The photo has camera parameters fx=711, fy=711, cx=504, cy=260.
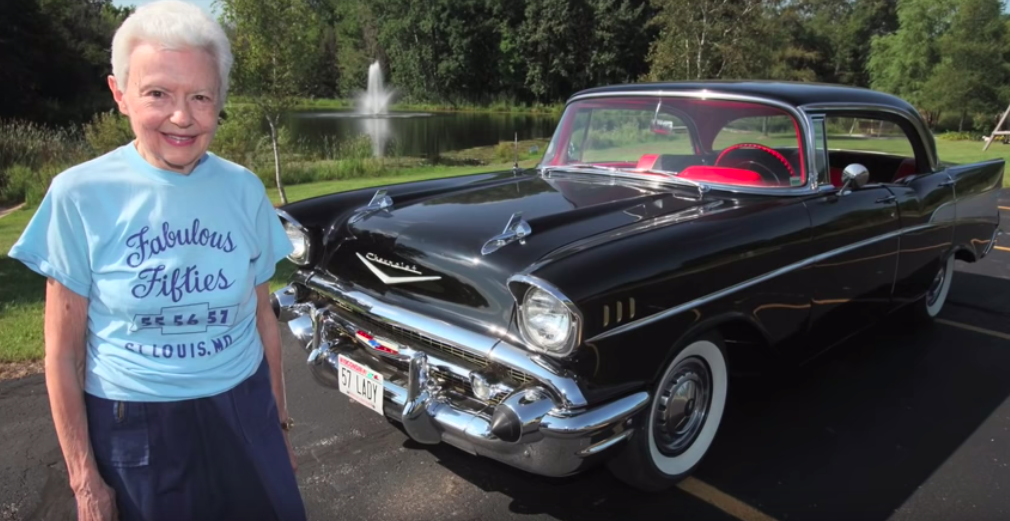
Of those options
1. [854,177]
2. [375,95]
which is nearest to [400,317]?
[854,177]

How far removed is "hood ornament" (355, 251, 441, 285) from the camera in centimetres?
296

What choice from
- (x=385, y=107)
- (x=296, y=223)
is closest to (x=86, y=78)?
(x=385, y=107)

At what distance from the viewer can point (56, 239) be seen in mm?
1455

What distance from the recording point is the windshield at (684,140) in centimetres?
383

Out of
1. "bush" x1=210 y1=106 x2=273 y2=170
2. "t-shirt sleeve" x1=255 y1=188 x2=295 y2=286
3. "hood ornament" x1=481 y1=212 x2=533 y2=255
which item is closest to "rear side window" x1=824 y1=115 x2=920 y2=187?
"hood ornament" x1=481 y1=212 x2=533 y2=255

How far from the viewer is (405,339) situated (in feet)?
9.80

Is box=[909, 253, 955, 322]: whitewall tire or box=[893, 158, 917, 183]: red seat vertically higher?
box=[893, 158, 917, 183]: red seat

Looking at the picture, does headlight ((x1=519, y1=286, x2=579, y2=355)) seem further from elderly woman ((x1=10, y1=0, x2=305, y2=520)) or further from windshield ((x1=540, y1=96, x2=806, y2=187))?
windshield ((x1=540, y1=96, x2=806, y2=187))

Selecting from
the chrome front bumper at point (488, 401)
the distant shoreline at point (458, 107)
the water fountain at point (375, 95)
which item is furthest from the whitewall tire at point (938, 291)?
the distant shoreline at point (458, 107)

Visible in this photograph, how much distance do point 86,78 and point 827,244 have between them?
4318cm

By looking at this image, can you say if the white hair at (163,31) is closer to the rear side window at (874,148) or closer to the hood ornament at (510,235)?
the hood ornament at (510,235)

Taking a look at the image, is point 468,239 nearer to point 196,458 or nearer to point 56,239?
point 196,458

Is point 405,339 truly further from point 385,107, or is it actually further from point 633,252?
point 385,107

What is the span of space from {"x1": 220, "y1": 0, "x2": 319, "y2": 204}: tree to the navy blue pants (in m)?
8.72
